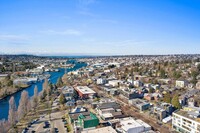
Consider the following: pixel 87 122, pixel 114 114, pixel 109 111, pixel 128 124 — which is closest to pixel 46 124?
pixel 87 122

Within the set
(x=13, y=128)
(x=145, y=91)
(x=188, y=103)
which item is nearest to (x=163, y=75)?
(x=145, y=91)

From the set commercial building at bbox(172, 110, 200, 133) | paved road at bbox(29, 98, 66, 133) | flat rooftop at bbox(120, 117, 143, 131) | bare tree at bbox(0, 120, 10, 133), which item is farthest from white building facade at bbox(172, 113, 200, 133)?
bare tree at bbox(0, 120, 10, 133)

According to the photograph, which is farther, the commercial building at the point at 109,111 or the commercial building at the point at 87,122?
the commercial building at the point at 109,111

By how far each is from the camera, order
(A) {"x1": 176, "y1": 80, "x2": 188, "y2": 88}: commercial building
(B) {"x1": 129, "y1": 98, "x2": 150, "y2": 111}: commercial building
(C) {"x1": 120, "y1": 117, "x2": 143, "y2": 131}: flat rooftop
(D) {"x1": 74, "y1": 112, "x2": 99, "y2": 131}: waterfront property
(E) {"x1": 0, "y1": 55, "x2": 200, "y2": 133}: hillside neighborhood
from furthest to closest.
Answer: (A) {"x1": 176, "y1": 80, "x2": 188, "y2": 88}: commercial building, (B) {"x1": 129, "y1": 98, "x2": 150, "y2": 111}: commercial building, (D) {"x1": 74, "y1": 112, "x2": 99, "y2": 131}: waterfront property, (E) {"x1": 0, "y1": 55, "x2": 200, "y2": 133}: hillside neighborhood, (C) {"x1": 120, "y1": 117, "x2": 143, "y2": 131}: flat rooftop

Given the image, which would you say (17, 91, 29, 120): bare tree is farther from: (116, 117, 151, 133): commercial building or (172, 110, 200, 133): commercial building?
(172, 110, 200, 133): commercial building

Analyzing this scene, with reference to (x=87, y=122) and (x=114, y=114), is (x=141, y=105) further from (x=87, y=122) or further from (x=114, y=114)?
(x=87, y=122)

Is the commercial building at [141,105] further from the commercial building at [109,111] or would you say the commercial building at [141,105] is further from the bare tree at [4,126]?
the bare tree at [4,126]

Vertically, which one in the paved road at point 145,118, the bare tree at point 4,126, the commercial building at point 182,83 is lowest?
the paved road at point 145,118

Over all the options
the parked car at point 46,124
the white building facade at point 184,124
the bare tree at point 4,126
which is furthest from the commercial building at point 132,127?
the bare tree at point 4,126
